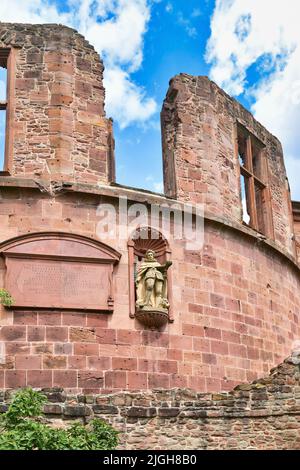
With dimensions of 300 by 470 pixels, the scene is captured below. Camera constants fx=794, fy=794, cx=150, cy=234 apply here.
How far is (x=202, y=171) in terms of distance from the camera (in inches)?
657

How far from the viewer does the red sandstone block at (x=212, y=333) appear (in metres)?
15.1

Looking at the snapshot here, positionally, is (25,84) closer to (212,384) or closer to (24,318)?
(24,318)

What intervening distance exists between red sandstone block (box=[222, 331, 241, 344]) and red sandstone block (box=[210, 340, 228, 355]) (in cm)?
13

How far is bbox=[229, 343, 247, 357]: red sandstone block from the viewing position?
15469mm

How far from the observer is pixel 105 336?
14.0 metres

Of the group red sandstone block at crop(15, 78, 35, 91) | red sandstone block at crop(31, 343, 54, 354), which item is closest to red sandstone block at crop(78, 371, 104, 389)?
red sandstone block at crop(31, 343, 54, 354)

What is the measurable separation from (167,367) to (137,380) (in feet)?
2.24

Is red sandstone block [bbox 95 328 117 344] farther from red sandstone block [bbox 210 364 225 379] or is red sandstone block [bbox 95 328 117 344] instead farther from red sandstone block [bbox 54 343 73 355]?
red sandstone block [bbox 210 364 225 379]

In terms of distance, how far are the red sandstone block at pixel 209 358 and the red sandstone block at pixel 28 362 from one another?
3.21 metres

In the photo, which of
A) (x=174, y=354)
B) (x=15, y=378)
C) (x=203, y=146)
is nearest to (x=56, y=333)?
(x=15, y=378)

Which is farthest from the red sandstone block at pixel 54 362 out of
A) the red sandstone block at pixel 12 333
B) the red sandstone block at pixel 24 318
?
the red sandstone block at pixel 24 318

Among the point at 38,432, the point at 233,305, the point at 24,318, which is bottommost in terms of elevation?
the point at 38,432

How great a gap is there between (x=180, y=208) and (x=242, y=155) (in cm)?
403

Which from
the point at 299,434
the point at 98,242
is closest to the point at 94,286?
the point at 98,242
